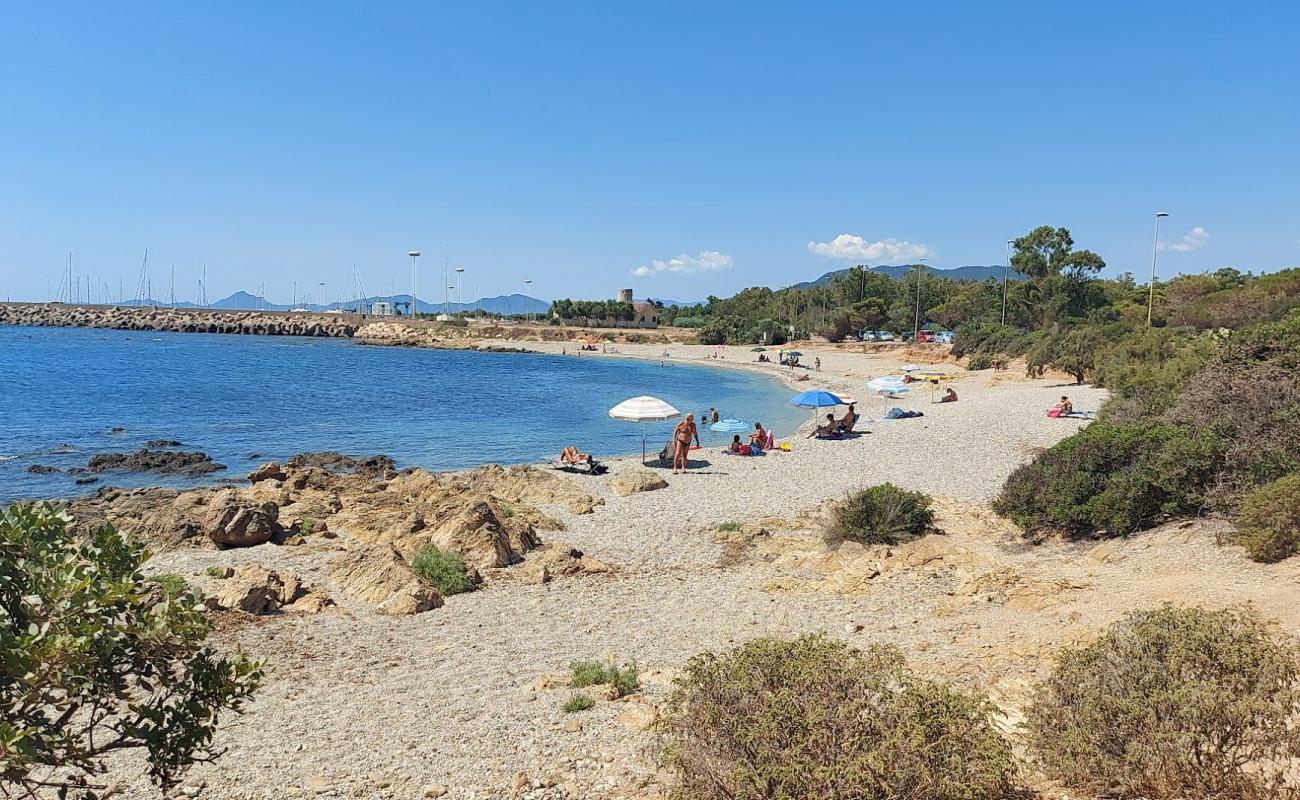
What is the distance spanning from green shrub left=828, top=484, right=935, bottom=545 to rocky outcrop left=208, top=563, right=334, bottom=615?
7.79m

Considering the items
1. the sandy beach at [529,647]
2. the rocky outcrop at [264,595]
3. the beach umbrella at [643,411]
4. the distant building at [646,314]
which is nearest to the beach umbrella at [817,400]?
the beach umbrella at [643,411]

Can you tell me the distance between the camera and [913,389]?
43.4m

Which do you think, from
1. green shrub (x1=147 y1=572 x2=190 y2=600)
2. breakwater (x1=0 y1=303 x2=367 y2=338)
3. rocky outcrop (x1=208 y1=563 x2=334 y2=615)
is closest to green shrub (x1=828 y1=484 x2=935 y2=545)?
rocky outcrop (x1=208 y1=563 x2=334 y2=615)

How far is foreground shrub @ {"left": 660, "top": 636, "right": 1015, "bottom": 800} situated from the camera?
12.5 feet

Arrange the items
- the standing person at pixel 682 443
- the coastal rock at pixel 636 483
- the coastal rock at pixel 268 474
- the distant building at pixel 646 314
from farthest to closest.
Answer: the distant building at pixel 646 314 < the standing person at pixel 682 443 < the coastal rock at pixel 268 474 < the coastal rock at pixel 636 483

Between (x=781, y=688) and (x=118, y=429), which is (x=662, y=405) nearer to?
(x=781, y=688)

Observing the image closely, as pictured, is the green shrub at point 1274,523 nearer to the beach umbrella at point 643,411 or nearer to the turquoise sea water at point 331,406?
the beach umbrella at point 643,411

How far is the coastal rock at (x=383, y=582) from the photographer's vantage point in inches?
428

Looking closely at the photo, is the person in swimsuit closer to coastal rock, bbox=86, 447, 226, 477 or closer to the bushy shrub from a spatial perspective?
the bushy shrub

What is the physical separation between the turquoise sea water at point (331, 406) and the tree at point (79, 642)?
21.3 metres

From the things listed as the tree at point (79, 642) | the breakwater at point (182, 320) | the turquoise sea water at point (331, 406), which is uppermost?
the breakwater at point (182, 320)

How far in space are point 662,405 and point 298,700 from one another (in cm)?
1481

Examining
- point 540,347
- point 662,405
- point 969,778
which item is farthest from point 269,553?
point 540,347

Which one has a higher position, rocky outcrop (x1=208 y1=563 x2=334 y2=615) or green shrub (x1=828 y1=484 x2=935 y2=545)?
green shrub (x1=828 y1=484 x2=935 y2=545)
